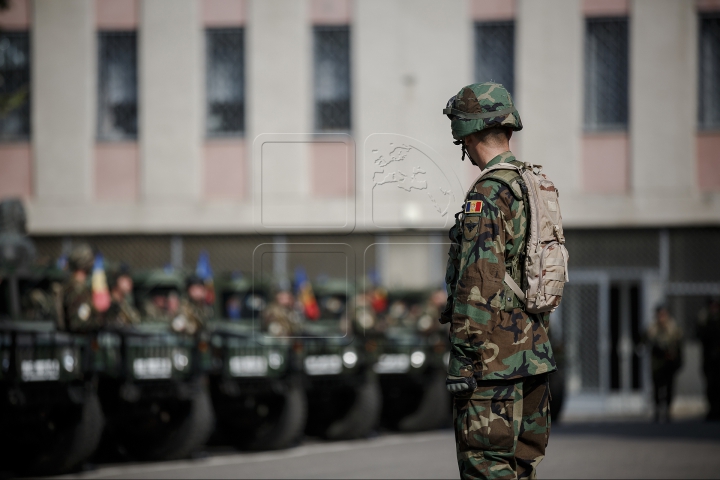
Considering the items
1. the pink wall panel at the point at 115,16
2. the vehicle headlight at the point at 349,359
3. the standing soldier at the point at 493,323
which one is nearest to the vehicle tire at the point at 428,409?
the vehicle headlight at the point at 349,359

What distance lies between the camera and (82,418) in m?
10.7

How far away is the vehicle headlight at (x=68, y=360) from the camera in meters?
10.7

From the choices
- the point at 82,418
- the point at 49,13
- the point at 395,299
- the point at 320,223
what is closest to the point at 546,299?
the point at 82,418

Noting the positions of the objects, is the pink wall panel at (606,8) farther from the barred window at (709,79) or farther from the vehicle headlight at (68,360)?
the vehicle headlight at (68,360)

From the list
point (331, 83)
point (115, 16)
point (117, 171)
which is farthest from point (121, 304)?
point (115, 16)

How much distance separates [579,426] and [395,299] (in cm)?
308

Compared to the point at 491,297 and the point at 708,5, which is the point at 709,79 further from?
the point at 491,297

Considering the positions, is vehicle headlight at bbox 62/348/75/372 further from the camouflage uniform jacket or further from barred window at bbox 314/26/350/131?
barred window at bbox 314/26/350/131

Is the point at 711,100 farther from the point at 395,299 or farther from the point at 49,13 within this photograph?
the point at 49,13

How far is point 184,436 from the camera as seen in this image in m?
12.0

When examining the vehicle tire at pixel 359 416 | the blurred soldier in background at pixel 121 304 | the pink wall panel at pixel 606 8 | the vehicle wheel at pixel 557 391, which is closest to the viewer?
the blurred soldier in background at pixel 121 304

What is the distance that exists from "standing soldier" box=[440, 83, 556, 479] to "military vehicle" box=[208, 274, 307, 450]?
7520 millimetres

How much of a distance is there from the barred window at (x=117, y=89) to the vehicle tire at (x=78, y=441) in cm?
1449

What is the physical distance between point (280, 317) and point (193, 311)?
1.79m
